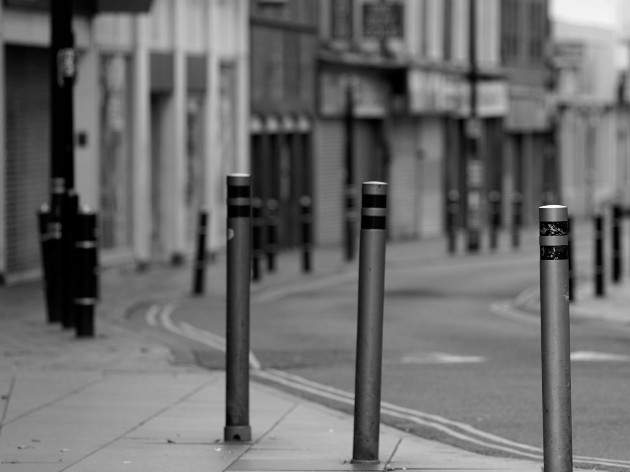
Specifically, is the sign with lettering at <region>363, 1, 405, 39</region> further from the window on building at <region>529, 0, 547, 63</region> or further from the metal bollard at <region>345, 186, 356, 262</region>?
the window on building at <region>529, 0, 547, 63</region>

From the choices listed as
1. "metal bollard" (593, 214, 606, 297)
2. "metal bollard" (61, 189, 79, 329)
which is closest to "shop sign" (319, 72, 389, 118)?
"metal bollard" (593, 214, 606, 297)

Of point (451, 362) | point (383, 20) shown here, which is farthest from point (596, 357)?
point (383, 20)

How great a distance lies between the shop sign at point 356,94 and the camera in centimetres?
3800

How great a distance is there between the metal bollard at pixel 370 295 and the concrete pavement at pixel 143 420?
0.42 m

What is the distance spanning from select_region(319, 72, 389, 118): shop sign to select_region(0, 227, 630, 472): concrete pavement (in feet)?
71.0

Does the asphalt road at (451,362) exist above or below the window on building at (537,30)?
below

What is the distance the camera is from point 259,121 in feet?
113

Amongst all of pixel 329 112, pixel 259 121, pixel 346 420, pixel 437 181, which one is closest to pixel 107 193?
pixel 259 121

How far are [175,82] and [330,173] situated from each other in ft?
31.9

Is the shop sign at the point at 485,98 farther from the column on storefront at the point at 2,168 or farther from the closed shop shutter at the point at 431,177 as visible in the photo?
the column on storefront at the point at 2,168

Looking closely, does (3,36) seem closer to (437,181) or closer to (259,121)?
(259,121)

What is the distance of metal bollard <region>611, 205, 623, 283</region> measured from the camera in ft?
74.8

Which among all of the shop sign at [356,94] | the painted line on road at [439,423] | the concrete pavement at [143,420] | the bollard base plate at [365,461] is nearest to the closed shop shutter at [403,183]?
the shop sign at [356,94]

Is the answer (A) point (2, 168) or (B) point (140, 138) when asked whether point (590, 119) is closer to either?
(B) point (140, 138)
